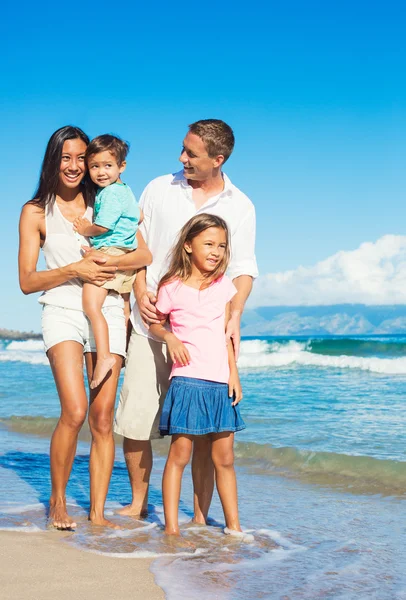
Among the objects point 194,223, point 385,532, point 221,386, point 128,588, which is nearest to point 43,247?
point 194,223

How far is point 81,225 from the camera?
3.84 meters

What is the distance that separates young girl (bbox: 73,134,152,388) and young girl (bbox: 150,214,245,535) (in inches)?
11.0

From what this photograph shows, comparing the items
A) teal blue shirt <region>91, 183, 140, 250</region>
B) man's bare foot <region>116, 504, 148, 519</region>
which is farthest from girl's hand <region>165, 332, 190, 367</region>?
man's bare foot <region>116, 504, 148, 519</region>

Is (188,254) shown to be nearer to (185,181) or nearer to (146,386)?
(185,181)

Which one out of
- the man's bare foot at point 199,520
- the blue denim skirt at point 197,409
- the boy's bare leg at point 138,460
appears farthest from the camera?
the boy's bare leg at point 138,460

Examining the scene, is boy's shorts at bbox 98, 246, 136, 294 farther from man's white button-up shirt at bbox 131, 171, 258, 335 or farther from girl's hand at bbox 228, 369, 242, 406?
girl's hand at bbox 228, 369, 242, 406

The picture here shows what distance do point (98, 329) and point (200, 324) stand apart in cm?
55

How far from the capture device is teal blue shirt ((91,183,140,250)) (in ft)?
12.2

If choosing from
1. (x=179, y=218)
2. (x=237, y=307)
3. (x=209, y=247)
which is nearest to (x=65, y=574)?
(x=237, y=307)

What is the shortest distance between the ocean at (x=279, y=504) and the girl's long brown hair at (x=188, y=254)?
1.43 m

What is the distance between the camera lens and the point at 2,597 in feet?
8.79

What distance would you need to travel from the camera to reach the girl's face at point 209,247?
3.72 metres

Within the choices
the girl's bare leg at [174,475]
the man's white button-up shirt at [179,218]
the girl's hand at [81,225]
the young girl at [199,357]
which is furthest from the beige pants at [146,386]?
the girl's hand at [81,225]

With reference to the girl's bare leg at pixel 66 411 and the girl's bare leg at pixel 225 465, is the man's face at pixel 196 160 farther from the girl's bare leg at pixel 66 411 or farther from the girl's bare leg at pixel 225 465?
the girl's bare leg at pixel 225 465
